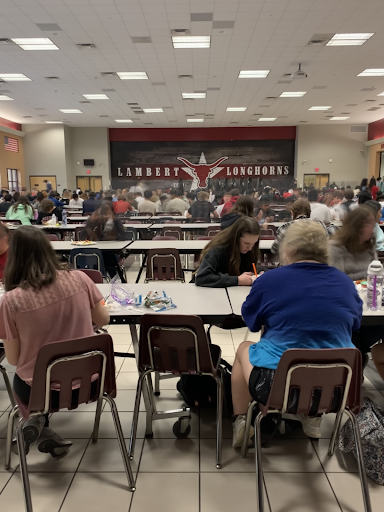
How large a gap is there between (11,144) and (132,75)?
29.3 feet

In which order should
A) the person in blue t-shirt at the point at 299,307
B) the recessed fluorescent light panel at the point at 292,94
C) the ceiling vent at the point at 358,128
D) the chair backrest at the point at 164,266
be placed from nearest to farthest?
1. the person in blue t-shirt at the point at 299,307
2. the chair backrest at the point at 164,266
3. the recessed fluorescent light panel at the point at 292,94
4. the ceiling vent at the point at 358,128

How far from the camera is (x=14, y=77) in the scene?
9.83 meters

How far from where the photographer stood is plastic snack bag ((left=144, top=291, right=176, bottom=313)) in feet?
7.95

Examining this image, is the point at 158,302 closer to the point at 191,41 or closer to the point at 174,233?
the point at 174,233

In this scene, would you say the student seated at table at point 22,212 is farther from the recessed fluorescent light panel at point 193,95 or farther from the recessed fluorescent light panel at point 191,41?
the recessed fluorescent light panel at point 193,95

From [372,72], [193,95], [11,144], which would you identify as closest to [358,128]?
[372,72]

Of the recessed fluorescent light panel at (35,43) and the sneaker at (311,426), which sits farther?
the recessed fluorescent light panel at (35,43)

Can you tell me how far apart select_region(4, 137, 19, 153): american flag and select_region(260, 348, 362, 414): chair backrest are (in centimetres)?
1670

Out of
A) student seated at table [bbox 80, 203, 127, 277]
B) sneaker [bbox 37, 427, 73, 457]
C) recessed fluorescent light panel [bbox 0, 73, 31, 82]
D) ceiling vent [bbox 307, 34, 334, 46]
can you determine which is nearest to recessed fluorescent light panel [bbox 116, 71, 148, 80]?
recessed fluorescent light panel [bbox 0, 73, 31, 82]

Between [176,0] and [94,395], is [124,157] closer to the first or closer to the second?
[176,0]

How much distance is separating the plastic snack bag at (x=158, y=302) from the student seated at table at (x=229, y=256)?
0.45m

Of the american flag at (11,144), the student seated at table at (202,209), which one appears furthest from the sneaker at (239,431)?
the american flag at (11,144)

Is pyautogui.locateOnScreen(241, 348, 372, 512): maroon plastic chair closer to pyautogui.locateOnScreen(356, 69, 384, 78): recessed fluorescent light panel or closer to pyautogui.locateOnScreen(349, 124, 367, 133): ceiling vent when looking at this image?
pyautogui.locateOnScreen(356, 69, 384, 78): recessed fluorescent light panel

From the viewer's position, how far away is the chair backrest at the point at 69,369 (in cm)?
171
